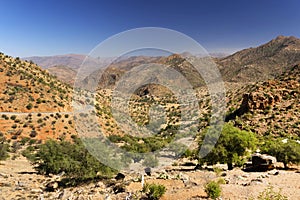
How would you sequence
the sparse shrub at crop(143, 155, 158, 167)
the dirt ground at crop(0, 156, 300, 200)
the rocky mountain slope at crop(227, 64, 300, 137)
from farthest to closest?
1. the rocky mountain slope at crop(227, 64, 300, 137)
2. the sparse shrub at crop(143, 155, 158, 167)
3. the dirt ground at crop(0, 156, 300, 200)

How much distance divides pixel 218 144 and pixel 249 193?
366 inches

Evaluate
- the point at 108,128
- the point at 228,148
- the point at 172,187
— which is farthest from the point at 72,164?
the point at 228,148

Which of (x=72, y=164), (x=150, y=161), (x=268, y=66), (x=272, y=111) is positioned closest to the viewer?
(x=72, y=164)

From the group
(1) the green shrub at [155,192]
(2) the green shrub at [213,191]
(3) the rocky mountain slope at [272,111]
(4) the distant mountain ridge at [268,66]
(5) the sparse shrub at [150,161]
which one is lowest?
(5) the sparse shrub at [150,161]

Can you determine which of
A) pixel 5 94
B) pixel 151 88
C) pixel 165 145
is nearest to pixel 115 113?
pixel 165 145

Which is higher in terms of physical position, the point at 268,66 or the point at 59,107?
the point at 268,66

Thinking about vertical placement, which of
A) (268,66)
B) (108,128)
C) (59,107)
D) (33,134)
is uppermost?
(268,66)

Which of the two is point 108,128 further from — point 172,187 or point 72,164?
point 172,187

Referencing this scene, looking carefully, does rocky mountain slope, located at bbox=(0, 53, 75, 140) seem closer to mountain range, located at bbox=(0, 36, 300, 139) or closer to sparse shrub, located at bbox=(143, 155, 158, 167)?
mountain range, located at bbox=(0, 36, 300, 139)

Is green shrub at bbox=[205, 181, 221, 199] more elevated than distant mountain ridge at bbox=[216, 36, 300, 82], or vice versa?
distant mountain ridge at bbox=[216, 36, 300, 82]

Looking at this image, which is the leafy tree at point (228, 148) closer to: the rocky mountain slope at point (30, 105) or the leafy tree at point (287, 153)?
the leafy tree at point (287, 153)

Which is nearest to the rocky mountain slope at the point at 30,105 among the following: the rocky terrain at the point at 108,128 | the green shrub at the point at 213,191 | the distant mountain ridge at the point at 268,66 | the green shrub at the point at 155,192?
the rocky terrain at the point at 108,128

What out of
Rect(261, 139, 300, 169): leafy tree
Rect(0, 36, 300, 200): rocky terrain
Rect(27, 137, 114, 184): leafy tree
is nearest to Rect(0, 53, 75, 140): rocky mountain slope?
Rect(0, 36, 300, 200): rocky terrain

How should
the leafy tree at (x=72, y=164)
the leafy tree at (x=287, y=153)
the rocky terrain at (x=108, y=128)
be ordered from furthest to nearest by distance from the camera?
the leafy tree at (x=287, y=153) < the leafy tree at (x=72, y=164) < the rocky terrain at (x=108, y=128)
